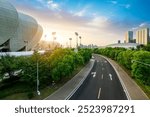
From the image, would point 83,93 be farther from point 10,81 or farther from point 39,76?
point 10,81

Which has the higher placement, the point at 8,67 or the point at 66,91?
the point at 8,67

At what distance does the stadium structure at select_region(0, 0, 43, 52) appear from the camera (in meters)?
82.0

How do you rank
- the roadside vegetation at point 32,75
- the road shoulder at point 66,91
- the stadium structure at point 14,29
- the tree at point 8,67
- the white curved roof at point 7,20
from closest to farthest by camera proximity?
the road shoulder at point 66,91 → the roadside vegetation at point 32,75 → the tree at point 8,67 → the white curved roof at point 7,20 → the stadium structure at point 14,29

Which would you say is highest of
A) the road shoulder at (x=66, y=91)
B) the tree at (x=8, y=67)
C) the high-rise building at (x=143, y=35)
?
the high-rise building at (x=143, y=35)

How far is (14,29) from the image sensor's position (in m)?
87.2

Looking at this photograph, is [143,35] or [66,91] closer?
[66,91]

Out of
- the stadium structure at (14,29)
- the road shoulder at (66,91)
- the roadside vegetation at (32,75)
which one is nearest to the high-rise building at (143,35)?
the stadium structure at (14,29)

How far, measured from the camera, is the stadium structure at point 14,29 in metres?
82.0

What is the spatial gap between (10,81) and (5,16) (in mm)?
40896

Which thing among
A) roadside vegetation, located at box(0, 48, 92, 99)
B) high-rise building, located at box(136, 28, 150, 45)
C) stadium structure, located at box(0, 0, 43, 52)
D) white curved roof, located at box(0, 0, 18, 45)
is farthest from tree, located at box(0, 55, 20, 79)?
high-rise building, located at box(136, 28, 150, 45)

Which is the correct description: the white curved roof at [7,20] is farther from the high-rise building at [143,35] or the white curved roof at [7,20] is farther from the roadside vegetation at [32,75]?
the high-rise building at [143,35]

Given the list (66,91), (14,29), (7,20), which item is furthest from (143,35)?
(66,91)

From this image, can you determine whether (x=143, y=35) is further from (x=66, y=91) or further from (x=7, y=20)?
(x=66, y=91)

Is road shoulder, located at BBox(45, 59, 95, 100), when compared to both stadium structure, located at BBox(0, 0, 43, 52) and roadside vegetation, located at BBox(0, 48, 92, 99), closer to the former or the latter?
roadside vegetation, located at BBox(0, 48, 92, 99)
